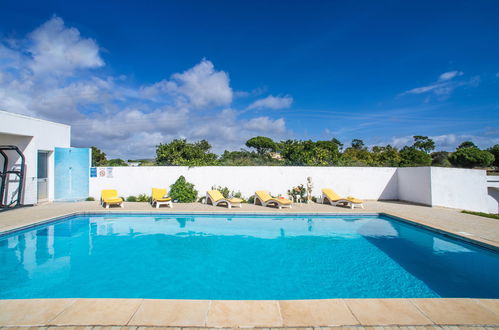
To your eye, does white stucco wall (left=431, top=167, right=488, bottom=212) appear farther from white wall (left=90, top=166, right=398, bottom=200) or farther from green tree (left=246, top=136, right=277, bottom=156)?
green tree (left=246, top=136, right=277, bottom=156)

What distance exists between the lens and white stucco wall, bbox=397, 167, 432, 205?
1028 centimetres

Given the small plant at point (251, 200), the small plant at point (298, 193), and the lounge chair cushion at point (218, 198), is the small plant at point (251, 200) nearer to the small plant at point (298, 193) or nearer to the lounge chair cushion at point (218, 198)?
the lounge chair cushion at point (218, 198)

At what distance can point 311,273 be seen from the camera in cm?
448

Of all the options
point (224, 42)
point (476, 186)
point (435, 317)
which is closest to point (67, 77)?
point (224, 42)

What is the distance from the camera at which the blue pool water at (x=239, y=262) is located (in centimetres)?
385

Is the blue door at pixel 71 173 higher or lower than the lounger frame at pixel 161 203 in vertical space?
higher

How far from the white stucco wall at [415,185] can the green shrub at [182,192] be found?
33.8ft

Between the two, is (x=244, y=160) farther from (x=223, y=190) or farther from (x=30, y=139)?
(x=30, y=139)

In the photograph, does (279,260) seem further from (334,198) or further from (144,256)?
(334,198)

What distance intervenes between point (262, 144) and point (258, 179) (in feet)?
130

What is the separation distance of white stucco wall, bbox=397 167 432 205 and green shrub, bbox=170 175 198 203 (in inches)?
406

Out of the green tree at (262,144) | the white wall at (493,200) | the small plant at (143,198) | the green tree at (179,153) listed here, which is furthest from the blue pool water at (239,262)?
the green tree at (262,144)

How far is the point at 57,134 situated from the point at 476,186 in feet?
62.2

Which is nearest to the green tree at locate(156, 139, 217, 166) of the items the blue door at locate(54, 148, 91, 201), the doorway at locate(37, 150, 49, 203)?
the blue door at locate(54, 148, 91, 201)
